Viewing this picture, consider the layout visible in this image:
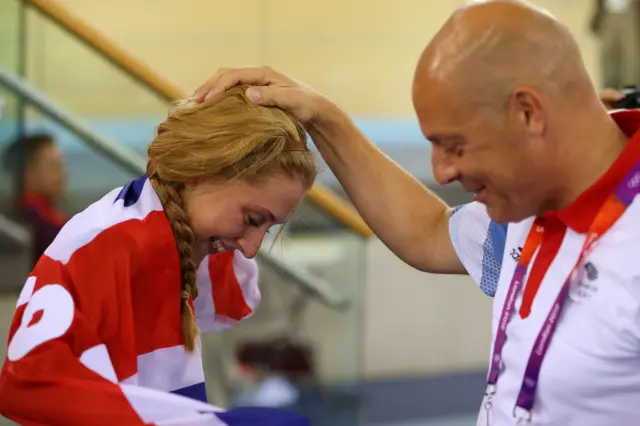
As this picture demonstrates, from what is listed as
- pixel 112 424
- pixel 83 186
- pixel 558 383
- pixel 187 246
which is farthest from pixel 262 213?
pixel 83 186

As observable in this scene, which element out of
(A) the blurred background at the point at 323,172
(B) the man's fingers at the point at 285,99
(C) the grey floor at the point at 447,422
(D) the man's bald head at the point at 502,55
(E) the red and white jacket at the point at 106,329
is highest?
(D) the man's bald head at the point at 502,55

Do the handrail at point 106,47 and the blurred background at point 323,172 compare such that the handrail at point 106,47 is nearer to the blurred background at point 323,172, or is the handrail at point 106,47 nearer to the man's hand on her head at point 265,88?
the blurred background at point 323,172

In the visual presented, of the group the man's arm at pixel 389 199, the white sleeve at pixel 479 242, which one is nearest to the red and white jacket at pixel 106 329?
the man's arm at pixel 389 199

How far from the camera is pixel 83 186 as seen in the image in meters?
2.95

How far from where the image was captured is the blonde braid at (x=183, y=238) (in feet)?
4.91

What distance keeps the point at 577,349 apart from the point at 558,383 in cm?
6

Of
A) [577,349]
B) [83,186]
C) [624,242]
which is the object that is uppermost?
[624,242]

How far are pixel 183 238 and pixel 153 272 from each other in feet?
0.27

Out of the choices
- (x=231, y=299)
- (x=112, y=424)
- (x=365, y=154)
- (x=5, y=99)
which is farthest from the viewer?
(x=5, y=99)

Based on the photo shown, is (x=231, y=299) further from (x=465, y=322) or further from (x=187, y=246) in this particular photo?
(x=465, y=322)

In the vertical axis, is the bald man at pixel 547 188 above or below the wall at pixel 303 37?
above

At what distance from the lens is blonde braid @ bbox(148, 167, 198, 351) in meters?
1.50

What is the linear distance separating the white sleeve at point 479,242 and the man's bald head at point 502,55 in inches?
16.5

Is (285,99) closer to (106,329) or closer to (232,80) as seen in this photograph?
(232,80)
